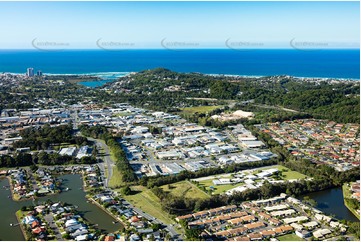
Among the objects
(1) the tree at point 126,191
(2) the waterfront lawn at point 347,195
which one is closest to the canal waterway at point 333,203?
(2) the waterfront lawn at point 347,195

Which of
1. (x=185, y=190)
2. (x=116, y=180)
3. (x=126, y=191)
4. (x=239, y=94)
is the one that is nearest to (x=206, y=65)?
(x=239, y=94)

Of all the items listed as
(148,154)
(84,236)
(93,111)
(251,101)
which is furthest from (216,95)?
(84,236)

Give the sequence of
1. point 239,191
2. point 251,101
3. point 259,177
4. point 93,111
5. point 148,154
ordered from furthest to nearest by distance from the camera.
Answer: point 251,101, point 93,111, point 148,154, point 259,177, point 239,191

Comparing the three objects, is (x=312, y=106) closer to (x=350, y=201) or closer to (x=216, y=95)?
(x=216, y=95)

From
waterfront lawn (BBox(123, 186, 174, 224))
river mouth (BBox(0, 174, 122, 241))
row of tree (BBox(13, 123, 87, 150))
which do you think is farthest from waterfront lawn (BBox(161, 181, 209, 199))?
row of tree (BBox(13, 123, 87, 150))

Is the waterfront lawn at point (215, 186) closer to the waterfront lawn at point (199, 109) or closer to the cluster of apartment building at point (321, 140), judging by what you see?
the cluster of apartment building at point (321, 140)

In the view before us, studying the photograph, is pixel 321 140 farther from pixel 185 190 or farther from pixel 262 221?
pixel 262 221
